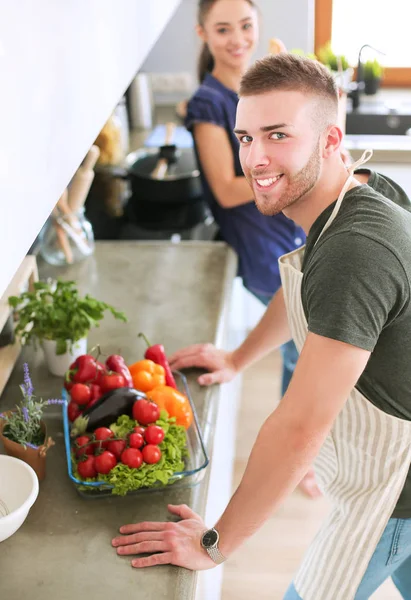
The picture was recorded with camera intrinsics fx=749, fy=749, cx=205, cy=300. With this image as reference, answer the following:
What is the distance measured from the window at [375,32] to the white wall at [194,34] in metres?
0.32

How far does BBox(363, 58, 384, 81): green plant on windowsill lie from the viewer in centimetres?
352

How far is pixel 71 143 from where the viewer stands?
1290mm

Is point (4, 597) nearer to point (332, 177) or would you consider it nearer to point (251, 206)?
point (332, 177)

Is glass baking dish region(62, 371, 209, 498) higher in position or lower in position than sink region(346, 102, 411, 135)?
higher

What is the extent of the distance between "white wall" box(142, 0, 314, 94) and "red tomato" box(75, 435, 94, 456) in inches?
95.2

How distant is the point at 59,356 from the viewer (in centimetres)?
173

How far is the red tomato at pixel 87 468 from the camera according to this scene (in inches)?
53.9

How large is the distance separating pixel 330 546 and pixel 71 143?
35.4 inches

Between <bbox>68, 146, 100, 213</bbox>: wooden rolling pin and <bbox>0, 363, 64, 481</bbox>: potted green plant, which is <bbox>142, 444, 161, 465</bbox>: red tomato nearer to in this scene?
<bbox>0, 363, 64, 481</bbox>: potted green plant

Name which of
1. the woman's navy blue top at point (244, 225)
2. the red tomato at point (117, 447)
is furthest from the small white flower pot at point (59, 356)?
the woman's navy blue top at point (244, 225)

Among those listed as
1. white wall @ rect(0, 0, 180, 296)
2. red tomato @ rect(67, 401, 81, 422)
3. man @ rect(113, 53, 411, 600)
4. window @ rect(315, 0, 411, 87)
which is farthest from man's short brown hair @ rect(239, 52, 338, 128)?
window @ rect(315, 0, 411, 87)

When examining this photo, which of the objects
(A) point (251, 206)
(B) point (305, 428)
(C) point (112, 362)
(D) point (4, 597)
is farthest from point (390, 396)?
(A) point (251, 206)

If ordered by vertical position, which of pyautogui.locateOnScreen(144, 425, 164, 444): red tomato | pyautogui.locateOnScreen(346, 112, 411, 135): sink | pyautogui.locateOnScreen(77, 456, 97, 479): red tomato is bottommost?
pyautogui.locateOnScreen(346, 112, 411, 135): sink

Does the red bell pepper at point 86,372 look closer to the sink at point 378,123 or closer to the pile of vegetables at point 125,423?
the pile of vegetables at point 125,423
